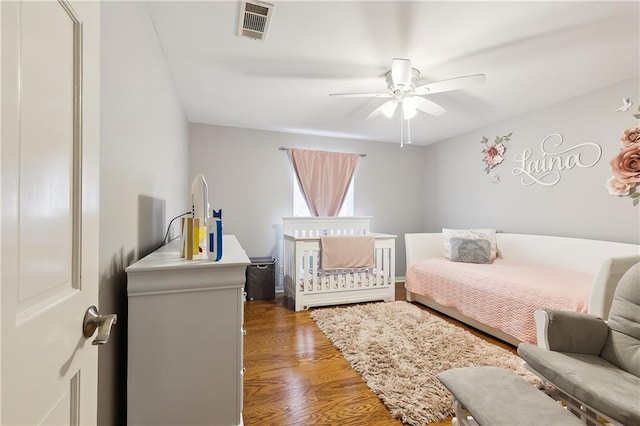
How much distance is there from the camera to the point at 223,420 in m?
1.16

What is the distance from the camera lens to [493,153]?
3.48 metres

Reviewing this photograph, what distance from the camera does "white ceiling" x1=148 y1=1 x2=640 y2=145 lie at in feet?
5.08

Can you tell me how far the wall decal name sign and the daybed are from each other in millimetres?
645

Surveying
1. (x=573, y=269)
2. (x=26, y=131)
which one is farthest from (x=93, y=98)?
(x=573, y=269)

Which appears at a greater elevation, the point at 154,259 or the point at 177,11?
the point at 177,11

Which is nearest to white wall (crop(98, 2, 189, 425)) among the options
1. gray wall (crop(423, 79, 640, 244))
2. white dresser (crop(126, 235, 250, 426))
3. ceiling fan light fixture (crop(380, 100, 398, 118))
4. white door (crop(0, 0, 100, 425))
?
white dresser (crop(126, 235, 250, 426))

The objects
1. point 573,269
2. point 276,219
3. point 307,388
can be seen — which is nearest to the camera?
point 307,388

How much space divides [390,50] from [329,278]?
7.72 feet

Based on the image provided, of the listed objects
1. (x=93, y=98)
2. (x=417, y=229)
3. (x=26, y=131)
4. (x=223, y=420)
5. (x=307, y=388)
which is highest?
(x=93, y=98)

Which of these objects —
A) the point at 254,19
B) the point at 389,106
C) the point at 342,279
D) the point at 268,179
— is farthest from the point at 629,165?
the point at 268,179

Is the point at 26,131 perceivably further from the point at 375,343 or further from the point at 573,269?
the point at 573,269

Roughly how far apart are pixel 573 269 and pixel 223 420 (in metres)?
3.17

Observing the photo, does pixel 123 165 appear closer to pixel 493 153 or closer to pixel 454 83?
pixel 454 83

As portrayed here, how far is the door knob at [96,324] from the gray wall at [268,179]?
3.16m
